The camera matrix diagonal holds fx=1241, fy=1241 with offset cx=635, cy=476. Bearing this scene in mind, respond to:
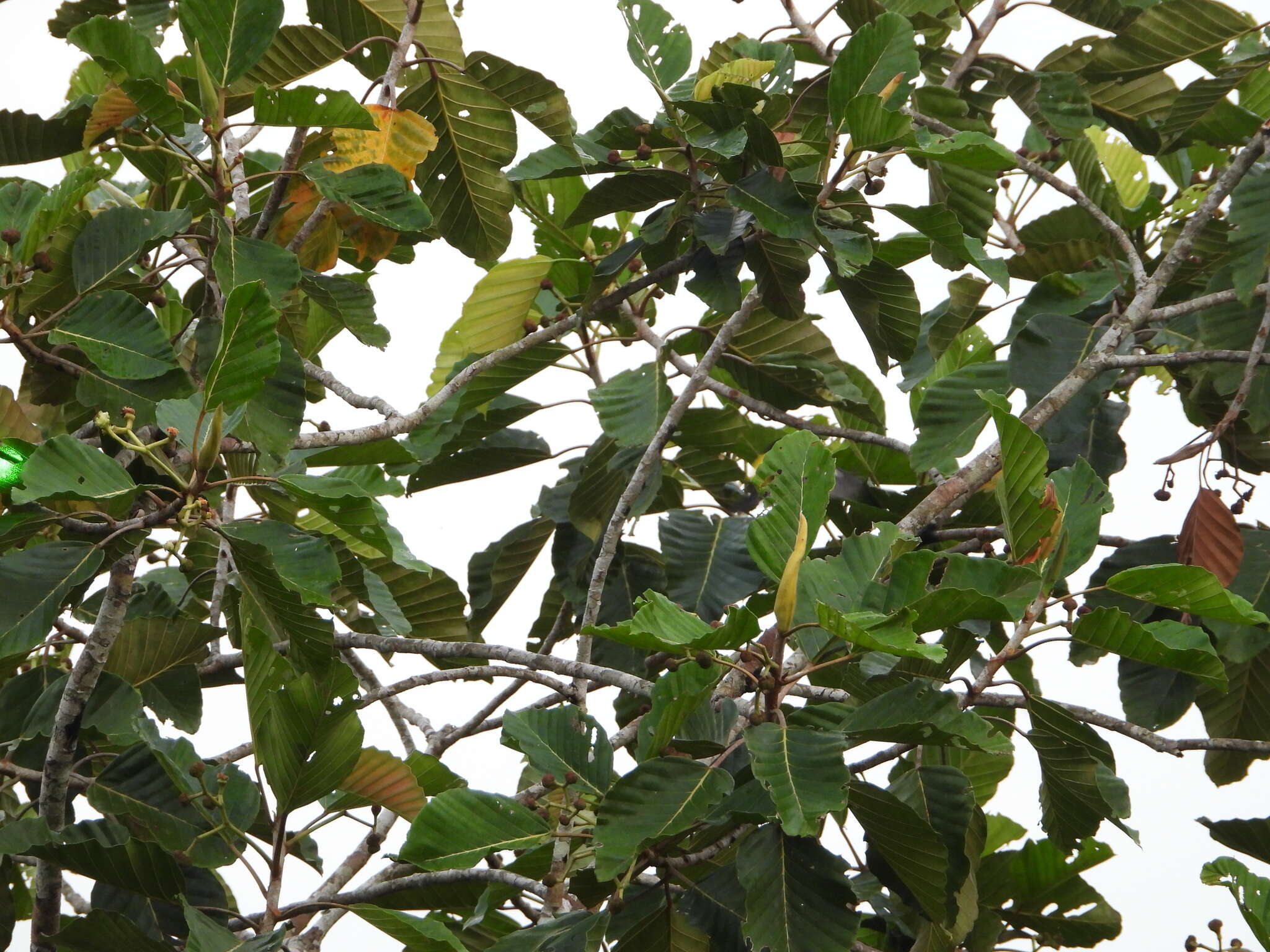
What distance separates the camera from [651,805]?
0.94 meters

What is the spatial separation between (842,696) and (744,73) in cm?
66

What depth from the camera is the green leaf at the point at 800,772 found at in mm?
874

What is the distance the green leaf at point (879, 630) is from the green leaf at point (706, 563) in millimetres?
640

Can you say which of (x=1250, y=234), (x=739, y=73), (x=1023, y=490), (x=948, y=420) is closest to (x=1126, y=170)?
(x=1250, y=234)

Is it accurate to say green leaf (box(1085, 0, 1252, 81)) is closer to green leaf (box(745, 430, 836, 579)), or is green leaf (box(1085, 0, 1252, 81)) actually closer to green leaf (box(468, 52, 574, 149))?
green leaf (box(468, 52, 574, 149))

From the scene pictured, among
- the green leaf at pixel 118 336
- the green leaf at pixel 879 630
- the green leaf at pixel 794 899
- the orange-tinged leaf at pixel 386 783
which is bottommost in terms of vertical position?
the green leaf at pixel 794 899

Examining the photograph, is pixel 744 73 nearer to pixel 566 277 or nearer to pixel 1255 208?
pixel 566 277

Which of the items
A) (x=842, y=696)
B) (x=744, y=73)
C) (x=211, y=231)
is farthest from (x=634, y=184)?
(x=842, y=696)

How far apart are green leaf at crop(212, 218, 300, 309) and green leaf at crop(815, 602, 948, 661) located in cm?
61

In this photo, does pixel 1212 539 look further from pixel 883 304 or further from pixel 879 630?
pixel 879 630

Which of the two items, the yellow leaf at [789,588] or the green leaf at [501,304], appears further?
the green leaf at [501,304]

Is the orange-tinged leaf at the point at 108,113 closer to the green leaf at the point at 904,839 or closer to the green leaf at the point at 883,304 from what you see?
the green leaf at the point at 883,304

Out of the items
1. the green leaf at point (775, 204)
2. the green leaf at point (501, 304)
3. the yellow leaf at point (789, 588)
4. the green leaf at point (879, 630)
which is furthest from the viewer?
the green leaf at point (501, 304)

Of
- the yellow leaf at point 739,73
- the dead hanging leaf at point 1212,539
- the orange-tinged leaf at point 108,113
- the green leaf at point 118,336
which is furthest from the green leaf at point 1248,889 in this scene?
the orange-tinged leaf at point 108,113
